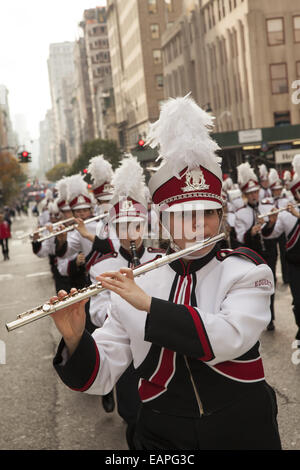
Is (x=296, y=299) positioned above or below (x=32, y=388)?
above

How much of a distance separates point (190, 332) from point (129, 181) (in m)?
3.54

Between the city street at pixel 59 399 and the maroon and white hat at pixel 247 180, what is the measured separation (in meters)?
1.94

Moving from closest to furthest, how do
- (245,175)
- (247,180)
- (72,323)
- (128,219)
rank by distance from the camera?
1. (72,323)
2. (128,219)
3. (247,180)
4. (245,175)

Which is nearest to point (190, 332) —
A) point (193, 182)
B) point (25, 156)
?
point (193, 182)

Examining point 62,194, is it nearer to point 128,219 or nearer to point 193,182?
point 128,219

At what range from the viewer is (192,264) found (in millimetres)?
2873

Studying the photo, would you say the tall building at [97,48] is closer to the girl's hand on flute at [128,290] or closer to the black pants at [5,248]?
the black pants at [5,248]

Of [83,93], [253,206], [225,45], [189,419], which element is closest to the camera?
[189,419]

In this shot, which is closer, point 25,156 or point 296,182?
point 296,182

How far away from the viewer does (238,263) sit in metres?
2.83

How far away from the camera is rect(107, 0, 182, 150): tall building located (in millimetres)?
91938

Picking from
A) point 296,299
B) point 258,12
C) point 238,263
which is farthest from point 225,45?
point 238,263

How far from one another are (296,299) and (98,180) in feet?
10.5
